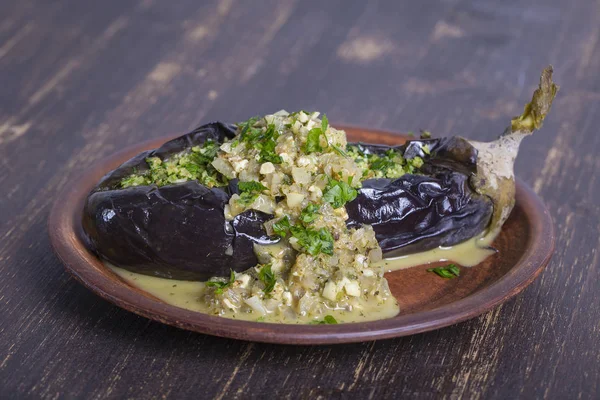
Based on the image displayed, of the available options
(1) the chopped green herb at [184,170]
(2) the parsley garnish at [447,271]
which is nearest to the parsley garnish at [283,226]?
(1) the chopped green herb at [184,170]

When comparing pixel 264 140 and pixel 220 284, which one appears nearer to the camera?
pixel 220 284

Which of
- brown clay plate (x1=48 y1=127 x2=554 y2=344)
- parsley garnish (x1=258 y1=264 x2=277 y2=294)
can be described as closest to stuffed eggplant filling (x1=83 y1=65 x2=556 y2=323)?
parsley garnish (x1=258 y1=264 x2=277 y2=294)

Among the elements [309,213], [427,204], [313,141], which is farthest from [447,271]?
[313,141]

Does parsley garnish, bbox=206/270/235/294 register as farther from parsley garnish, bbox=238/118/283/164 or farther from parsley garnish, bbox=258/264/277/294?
parsley garnish, bbox=238/118/283/164

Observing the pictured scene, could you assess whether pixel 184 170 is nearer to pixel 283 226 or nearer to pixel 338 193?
pixel 283 226

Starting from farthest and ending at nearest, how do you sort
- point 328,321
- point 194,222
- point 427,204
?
point 427,204 → point 194,222 → point 328,321

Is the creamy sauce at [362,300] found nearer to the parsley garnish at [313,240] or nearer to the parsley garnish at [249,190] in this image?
the parsley garnish at [313,240]

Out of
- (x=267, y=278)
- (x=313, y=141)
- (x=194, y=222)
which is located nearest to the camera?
(x=267, y=278)
